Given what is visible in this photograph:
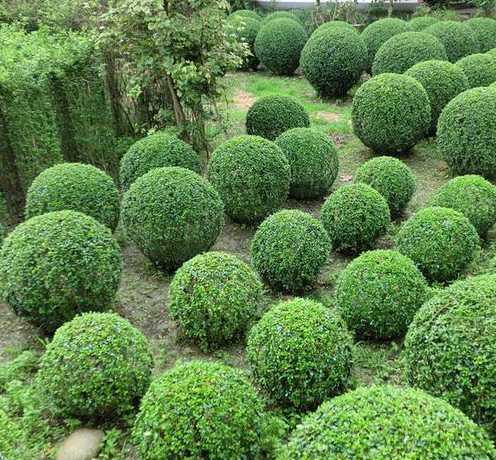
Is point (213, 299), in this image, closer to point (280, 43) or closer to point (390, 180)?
point (390, 180)

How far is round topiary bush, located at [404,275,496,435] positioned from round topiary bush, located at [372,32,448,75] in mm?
8300

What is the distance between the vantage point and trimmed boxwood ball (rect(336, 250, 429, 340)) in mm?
5633

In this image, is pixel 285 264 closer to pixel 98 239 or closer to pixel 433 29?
pixel 98 239

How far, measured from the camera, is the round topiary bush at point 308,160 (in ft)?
28.1

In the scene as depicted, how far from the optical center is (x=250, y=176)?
25.3ft

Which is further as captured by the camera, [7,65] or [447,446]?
[7,65]

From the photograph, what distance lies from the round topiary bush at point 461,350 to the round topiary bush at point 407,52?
830 cm

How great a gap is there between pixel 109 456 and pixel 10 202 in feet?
15.7

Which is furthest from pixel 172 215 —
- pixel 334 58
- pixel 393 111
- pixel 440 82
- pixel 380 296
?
pixel 334 58

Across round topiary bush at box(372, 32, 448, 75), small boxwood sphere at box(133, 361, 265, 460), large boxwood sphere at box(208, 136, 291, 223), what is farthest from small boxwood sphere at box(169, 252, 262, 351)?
round topiary bush at box(372, 32, 448, 75)

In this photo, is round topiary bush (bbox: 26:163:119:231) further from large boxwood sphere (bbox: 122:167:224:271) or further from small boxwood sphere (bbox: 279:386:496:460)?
small boxwood sphere (bbox: 279:386:496:460)

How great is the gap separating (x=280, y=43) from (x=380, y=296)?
11.4 meters

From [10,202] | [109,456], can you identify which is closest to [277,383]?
[109,456]

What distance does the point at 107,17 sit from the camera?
8734mm
